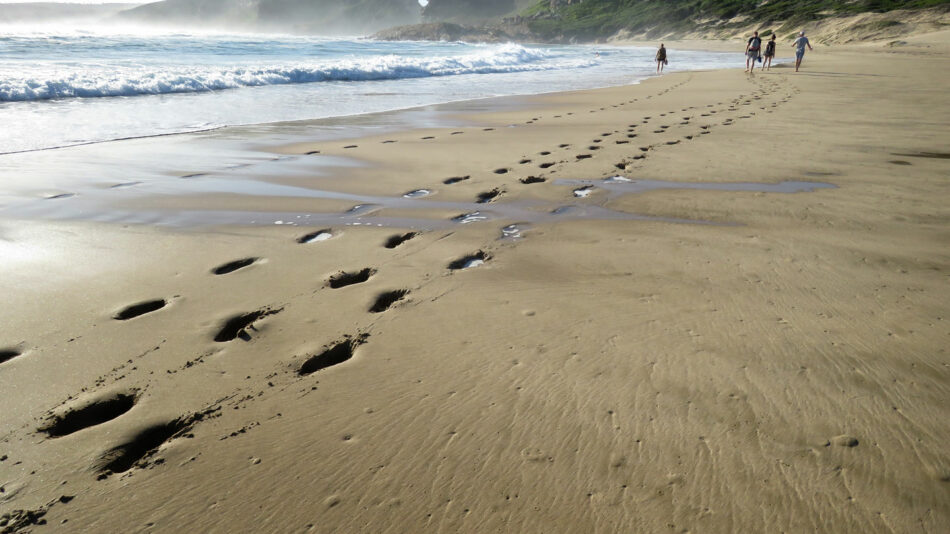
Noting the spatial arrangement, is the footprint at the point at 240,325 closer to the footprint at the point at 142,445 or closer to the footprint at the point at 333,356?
the footprint at the point at 333,356

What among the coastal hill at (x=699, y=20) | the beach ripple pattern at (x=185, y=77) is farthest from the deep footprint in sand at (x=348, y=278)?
the coastal hill at (x=699, y=20)

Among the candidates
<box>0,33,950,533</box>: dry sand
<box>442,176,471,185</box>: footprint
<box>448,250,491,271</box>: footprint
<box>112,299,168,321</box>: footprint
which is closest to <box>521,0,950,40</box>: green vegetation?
<box>442,176,471,185</box>: footprint

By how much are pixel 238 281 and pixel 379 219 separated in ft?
4.51

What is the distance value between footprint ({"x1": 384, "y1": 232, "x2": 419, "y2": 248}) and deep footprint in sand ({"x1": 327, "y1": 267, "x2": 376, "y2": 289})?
45 cm

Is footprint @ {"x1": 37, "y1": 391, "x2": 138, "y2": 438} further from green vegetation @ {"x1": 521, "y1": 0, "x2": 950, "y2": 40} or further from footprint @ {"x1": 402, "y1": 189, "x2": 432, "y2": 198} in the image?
green vegetation @ {"x1": 521, "y1": 0, "x2": 950, "y2": 40}

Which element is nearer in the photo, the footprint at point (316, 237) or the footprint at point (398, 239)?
the footprint at point (398, 239)

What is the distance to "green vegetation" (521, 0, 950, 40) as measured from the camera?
4453 centimetres

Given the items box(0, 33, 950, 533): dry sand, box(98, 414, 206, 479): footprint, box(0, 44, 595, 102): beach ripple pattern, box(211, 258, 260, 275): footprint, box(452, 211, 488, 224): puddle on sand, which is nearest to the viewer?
box(0, 33, 950, 533): dry sand

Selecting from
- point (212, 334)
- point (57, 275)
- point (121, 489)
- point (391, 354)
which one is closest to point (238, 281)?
point (212, 334)

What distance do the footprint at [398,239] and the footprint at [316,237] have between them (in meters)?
0.47

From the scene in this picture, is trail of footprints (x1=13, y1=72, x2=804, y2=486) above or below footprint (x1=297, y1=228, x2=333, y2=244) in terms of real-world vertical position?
below

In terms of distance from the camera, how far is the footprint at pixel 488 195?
15.8ft

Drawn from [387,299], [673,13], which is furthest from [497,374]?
[673,13]

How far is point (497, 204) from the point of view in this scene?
15.3 ft
